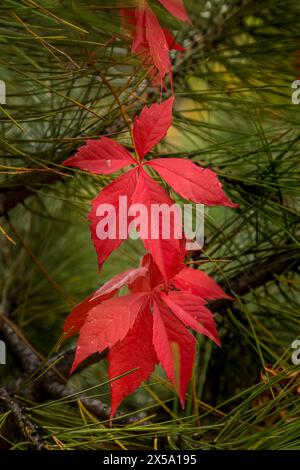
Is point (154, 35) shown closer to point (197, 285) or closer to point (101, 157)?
point (101, 157)

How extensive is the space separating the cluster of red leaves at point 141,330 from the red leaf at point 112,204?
5 centimetres

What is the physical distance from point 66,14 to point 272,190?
256 mm

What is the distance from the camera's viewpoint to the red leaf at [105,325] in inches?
17.9

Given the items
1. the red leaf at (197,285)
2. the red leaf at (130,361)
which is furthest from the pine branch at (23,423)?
the red leaf at (197,285)

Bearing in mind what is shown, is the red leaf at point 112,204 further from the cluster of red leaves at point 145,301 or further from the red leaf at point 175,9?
the red leaf at point 175,9

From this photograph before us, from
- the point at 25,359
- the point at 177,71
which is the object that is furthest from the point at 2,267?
the point at 177,71

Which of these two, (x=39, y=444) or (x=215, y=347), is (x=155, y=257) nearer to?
(x=39, y=444)

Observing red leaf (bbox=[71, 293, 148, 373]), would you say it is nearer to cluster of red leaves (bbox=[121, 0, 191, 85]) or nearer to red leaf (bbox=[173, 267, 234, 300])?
red leaf (bbox=[173, 267, 234, 300])

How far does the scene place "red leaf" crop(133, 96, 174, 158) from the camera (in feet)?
1.59

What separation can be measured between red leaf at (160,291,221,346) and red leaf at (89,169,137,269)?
69mm

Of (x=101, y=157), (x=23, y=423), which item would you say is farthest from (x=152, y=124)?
(x=23, y=423)

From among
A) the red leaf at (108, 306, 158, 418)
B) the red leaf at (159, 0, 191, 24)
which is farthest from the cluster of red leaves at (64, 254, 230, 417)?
the red leaf at (159, 0, 191, 24)

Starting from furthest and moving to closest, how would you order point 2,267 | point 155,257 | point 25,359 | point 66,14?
point 2,267 → point 25,359 → point 66,14 → point 155,257

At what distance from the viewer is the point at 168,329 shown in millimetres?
476
